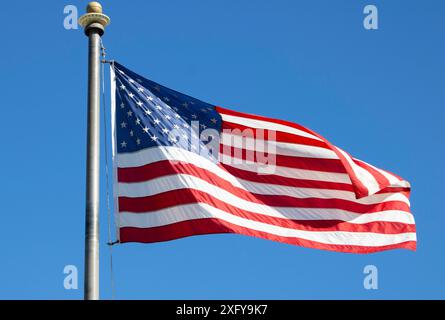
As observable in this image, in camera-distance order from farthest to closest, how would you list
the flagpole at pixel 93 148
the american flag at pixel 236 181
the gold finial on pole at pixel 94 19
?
the american flag at pixel 236 181, the gold finial on pole at pixel 94 19, the flagpole at pixel 93 148

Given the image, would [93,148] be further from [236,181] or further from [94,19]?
[236,181]

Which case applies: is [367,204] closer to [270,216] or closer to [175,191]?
[270,216]

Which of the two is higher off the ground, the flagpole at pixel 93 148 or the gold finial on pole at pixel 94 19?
the gold finial on pole at pixel 94 19

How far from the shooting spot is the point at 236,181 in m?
18.8

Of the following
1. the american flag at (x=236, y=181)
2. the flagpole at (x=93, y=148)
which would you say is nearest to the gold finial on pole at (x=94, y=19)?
the flagpole at (x=93, y=148)

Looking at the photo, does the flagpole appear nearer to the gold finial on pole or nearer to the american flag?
the gold finial on pole

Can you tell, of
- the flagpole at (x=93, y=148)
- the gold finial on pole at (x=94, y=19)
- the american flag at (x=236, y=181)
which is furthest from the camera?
the american flag at (x=236, y=181)

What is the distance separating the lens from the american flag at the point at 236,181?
17391 millimetres

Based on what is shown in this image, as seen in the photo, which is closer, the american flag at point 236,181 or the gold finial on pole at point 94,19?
the gold finial on pole at point 94,19

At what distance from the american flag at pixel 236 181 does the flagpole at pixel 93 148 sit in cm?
151

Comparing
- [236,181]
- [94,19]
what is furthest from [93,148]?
[236,181]

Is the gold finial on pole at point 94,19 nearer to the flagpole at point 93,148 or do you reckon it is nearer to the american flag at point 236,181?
the flagpole at point 93,148
